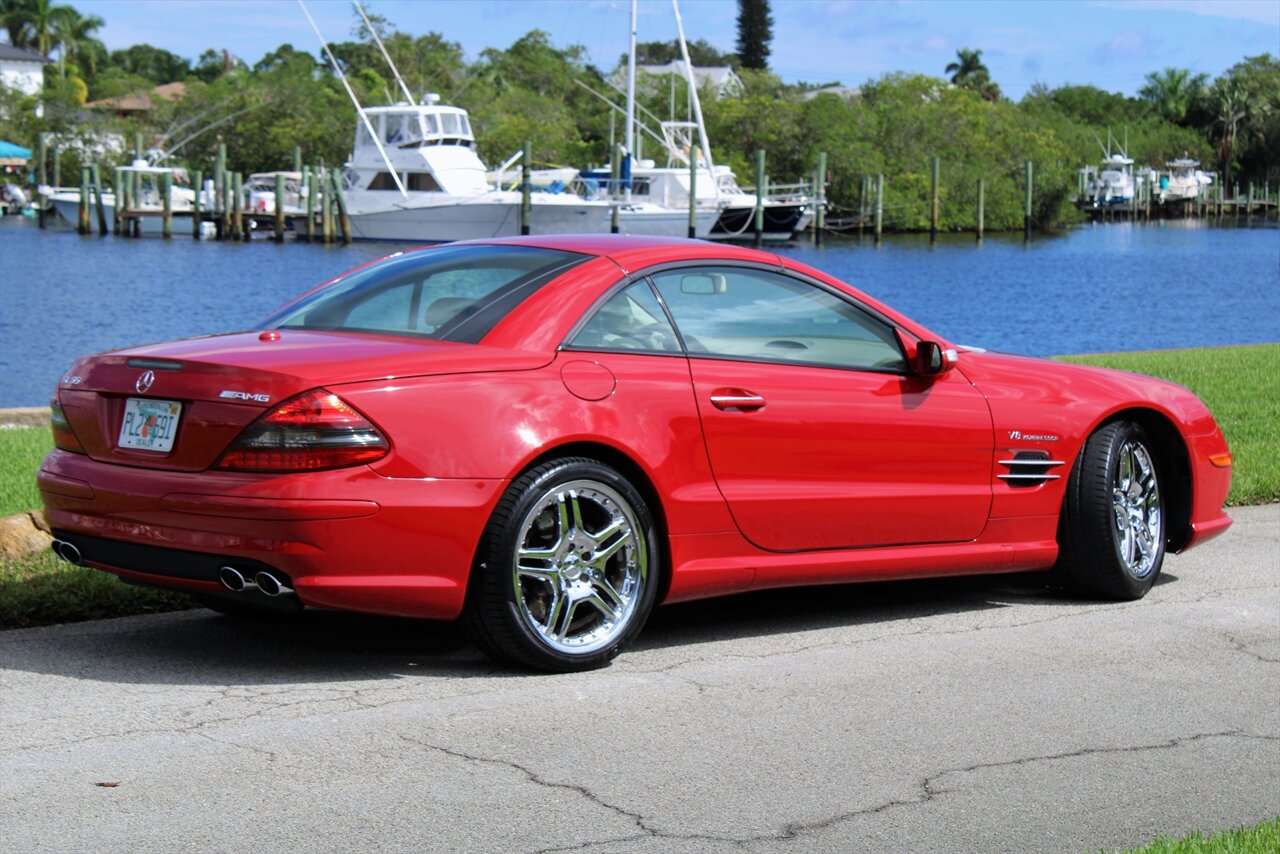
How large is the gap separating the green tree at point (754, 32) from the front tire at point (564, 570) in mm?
166950

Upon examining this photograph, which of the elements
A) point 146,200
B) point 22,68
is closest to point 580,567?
point 146,200

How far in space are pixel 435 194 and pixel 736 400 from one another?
200 feet

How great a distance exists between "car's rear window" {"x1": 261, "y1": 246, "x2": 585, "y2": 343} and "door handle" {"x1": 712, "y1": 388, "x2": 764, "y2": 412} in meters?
0.70

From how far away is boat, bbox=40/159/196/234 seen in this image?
75375 millimetres

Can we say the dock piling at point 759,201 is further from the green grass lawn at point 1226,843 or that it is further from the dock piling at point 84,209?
the green grass lawn at point 1226,843

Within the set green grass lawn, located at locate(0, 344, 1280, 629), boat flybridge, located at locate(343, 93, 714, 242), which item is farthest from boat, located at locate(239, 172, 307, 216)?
green grass lawn, located at locate(0, 344, 1280, 629)

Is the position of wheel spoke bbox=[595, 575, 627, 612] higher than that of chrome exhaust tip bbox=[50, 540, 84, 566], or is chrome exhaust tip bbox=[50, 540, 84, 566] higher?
chrome exhaust tip bbox=[50, 540, 84, 566]

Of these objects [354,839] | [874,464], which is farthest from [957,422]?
[354,839]

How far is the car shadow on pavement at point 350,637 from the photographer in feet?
19.1

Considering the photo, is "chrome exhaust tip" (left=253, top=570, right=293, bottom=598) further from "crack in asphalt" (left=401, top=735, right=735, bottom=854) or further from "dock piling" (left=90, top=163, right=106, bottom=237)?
"dock piling" (left=90, top=163, right=106, bottom=237)

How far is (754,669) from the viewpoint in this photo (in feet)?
19.8

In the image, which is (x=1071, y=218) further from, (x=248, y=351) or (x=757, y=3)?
(x=248, y=351)

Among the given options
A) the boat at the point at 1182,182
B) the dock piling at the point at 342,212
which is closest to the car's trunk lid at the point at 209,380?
the dock piling at the point at 342,212

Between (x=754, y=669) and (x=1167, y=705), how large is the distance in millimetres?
1359
